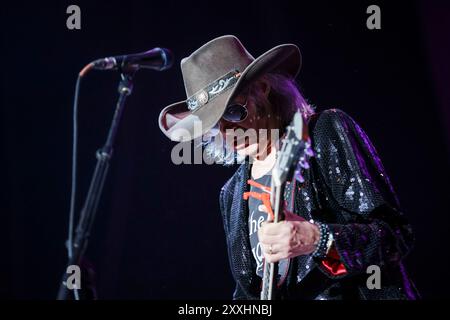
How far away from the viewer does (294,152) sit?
1.46 m

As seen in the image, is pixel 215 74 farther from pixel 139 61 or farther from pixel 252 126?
pixel 139 61

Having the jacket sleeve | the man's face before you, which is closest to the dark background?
the man's face

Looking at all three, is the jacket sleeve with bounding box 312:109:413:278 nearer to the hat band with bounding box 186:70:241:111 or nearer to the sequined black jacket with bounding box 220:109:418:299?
the sequined black jacket with bounding box 220:109:418:299

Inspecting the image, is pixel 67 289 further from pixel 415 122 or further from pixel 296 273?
pixel 415 122

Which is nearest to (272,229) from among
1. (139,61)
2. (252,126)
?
(252,126)

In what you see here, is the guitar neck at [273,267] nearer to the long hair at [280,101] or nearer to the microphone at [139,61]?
the long hair at [280,101]

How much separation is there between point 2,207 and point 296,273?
8.29ft

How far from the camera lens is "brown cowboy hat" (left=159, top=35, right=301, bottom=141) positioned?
1.87 metres

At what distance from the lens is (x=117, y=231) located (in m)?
3.32

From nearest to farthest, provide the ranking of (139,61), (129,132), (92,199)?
(92,199) < (139,61) < (129,132)

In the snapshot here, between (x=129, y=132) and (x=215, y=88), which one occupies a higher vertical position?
(x=215, y=88)

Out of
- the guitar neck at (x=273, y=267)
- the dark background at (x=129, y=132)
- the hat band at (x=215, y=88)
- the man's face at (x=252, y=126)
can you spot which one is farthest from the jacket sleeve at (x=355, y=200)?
the dark background at (x=129, y=132)

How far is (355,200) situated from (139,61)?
1308 mm

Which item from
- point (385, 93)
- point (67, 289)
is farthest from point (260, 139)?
point (385, 93)
